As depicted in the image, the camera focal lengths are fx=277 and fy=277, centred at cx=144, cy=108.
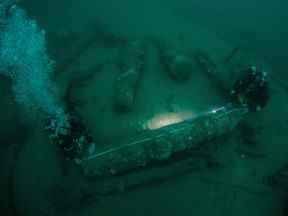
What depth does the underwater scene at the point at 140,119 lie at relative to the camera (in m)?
6.02

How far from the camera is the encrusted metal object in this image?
19.5 ft

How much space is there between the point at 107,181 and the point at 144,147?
3.69ft


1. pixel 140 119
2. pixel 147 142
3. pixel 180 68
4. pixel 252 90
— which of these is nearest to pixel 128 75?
pixel 140 119

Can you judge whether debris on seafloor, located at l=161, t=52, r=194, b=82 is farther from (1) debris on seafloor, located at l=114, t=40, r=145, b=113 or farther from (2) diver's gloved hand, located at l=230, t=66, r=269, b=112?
(2) diver's gloved hand, located at l=230, t=66, r=269, b=112

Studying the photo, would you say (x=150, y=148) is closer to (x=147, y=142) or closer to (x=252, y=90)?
(x=147, y=142)

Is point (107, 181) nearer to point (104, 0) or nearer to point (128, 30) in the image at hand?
point (128, 30)

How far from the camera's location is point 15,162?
22.2 feet

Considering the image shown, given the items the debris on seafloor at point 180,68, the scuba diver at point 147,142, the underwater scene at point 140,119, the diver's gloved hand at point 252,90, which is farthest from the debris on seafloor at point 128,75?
the diver's gloved hand at point 252,90

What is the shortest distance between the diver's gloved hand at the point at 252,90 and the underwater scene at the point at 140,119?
1.1 inches

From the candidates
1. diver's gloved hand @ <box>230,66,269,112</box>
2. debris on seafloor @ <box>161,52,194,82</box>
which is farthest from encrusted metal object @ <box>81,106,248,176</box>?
debris on seafloor @ <box>161,52,194,82</box>

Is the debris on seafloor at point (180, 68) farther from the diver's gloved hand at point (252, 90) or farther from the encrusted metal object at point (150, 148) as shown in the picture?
the encrusted metal object at point (150, 148)

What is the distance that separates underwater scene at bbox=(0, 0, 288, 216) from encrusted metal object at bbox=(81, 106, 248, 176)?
0.02 meters

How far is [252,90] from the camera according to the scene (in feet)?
24.2

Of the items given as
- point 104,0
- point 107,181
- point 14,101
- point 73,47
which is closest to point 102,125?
point 107,181
